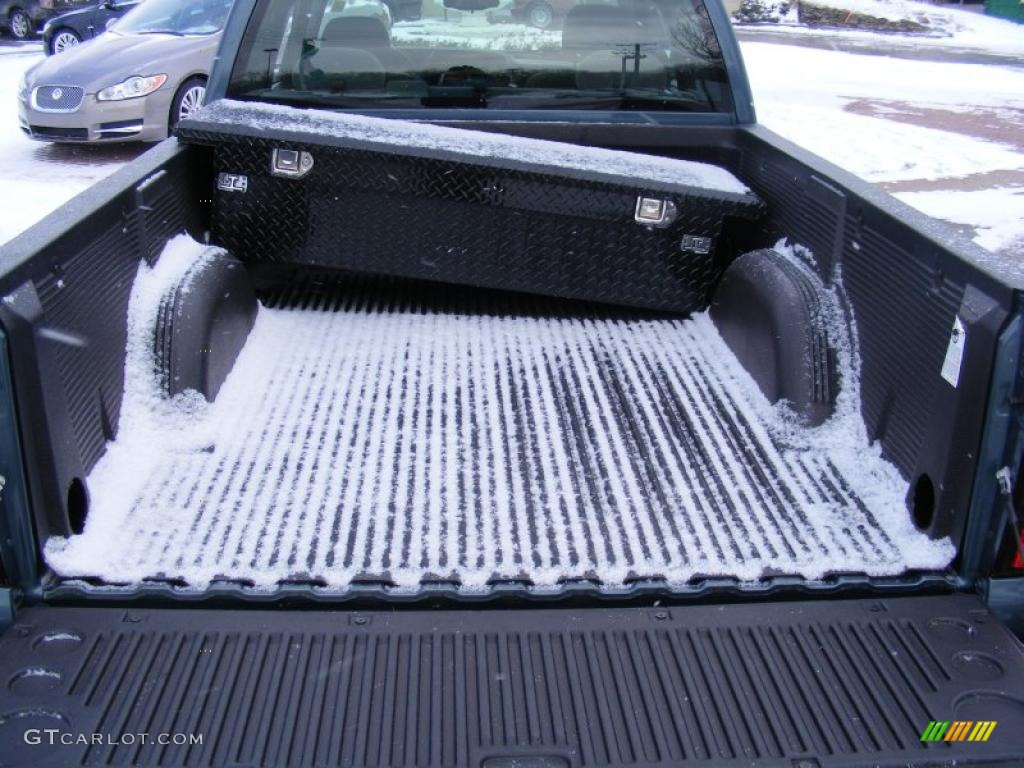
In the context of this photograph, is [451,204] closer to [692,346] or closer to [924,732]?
[692,346]

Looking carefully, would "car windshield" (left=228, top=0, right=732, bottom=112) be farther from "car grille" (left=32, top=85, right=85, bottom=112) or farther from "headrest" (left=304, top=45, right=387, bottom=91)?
"car grille" (left=32, top=85, right=85, bottom=112)

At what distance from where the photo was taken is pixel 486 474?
98.7 inches

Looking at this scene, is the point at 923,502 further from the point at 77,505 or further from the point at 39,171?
the point at 39,171

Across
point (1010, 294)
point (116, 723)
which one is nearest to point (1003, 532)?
point (1010, 294)

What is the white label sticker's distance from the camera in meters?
1.99

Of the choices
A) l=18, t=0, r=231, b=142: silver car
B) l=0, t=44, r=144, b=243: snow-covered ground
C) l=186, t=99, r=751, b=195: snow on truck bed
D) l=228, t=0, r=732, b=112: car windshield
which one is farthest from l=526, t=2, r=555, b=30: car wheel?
l=18, t=0, r=231, b=142: silver car

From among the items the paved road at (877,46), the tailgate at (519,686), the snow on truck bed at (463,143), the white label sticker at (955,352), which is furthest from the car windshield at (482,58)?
the paved road at (877,46)

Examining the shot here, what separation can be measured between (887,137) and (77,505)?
9.83 m

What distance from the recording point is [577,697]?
173 centimetres

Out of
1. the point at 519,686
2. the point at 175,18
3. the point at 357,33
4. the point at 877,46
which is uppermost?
the point at 357,33

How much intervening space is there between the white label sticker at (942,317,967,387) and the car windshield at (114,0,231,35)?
8644 millimetres

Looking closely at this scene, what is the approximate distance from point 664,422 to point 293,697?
56.6 inches

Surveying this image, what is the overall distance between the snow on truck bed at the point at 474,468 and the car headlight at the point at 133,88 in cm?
608

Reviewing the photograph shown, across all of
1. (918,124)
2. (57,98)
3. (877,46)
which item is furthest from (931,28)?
(57,98)
